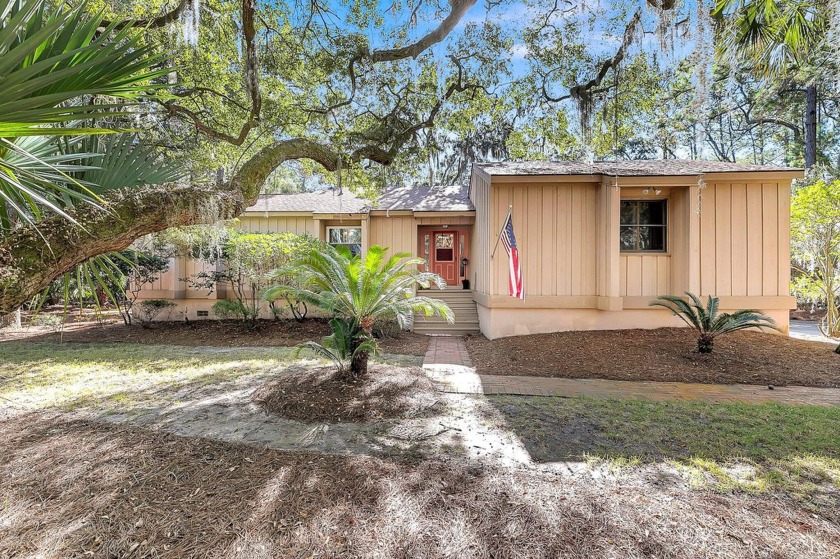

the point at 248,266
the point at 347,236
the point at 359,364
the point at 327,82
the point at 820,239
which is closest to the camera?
the point at 359,364

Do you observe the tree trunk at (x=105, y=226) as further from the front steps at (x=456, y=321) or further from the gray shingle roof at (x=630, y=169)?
the front steps at (x=456, y=321)

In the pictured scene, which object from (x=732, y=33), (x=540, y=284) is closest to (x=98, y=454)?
(x=540, y=284)

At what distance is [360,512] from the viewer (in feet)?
7.27

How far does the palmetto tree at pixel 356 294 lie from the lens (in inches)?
183

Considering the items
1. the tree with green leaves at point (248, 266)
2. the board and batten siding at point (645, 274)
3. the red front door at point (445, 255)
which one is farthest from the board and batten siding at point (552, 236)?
the red front door at point (445, 255)

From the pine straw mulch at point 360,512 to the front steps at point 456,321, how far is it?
21.6ft

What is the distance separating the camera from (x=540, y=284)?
316 inches

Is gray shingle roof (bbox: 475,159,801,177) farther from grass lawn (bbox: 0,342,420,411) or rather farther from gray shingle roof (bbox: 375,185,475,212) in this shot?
grass lawn (bbox: 0,342,420,411)

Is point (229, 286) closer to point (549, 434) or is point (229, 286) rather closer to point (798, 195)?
point (549, 434)

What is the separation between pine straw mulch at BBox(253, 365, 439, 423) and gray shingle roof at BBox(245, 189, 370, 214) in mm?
7061

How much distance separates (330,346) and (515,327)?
4904mm

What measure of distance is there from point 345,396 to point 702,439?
3.68 metres

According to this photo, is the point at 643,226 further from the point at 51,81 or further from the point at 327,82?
the point at 51,81

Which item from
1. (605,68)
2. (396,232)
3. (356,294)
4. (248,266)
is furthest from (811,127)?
(248,266)
